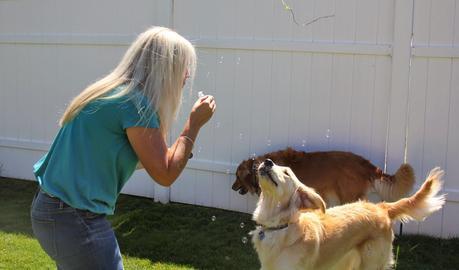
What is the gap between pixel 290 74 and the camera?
6117mm

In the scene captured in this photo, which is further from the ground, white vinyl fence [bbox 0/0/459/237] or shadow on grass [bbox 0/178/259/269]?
white vinyl fence [bbox 0/0/459/237]

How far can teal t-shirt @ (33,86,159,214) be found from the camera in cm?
245

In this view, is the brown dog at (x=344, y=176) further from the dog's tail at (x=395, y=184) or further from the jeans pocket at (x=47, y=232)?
the jeans pocket at (x=47, y=232)

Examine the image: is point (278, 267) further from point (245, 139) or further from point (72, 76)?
point (72, 76)

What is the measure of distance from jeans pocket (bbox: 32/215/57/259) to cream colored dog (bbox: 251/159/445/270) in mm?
1479

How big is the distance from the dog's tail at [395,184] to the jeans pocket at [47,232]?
11.9 ft

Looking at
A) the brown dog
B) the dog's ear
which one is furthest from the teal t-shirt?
the brown dog

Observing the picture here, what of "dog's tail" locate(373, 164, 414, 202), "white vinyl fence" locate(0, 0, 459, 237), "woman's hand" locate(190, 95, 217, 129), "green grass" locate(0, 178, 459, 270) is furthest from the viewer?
"white vinyl fence" locate(0, 0, 459, 237)

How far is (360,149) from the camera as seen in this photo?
19.1 ft

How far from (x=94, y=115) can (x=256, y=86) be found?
398 centimetres

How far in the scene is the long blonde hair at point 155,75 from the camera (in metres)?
2.50

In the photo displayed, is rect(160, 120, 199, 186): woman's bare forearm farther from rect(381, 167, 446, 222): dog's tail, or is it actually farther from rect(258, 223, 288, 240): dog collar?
rect(381, 167, 446, 222): dog's tail

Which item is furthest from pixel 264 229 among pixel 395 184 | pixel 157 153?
pixel 395 184

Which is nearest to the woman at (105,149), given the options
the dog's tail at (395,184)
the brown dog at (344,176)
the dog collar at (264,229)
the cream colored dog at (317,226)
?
the cream colored dog at (317,226)
